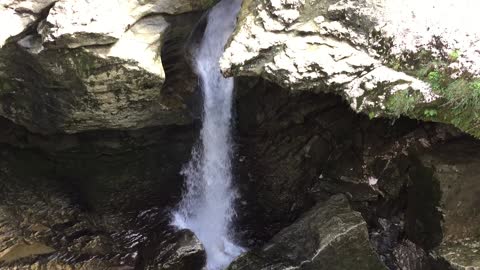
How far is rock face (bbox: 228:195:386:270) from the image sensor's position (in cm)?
582

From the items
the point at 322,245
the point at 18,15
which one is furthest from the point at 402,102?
the point at 18,15

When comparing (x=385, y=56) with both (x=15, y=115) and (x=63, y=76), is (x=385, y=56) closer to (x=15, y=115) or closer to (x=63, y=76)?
(x=63, y=76)

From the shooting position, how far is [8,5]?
5.39 metres

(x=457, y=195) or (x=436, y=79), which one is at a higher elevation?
(x=436, y=79)

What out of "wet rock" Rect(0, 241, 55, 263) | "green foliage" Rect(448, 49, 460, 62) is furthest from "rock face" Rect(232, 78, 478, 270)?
"wet rock" Rect(0, 241, 55, 263)

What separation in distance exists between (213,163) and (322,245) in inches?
107

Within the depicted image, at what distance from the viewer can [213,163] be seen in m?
7.84

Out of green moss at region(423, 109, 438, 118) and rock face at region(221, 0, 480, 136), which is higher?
rock face at region(221, 0, 480, 136)

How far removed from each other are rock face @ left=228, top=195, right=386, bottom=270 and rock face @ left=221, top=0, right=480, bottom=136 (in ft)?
5.28

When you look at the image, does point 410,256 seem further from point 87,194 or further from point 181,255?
point 87,194

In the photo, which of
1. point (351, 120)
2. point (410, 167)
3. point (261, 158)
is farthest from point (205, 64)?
point (410, 167)

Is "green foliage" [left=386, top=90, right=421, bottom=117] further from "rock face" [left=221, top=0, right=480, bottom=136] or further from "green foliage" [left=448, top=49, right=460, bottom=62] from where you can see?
"green foliage" [left=448, top=49, right=460, bottom=62]

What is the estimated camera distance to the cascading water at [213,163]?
279 inches

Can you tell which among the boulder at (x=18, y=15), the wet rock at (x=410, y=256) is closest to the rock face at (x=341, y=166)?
the wet rock at (x=410, y=256)
